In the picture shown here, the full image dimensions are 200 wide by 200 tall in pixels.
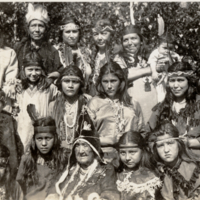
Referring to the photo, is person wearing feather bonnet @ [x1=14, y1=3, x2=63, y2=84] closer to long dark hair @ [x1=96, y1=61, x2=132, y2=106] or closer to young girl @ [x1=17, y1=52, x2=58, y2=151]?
young girl @ [x1=17, y1=52, x2=58, y2=151]

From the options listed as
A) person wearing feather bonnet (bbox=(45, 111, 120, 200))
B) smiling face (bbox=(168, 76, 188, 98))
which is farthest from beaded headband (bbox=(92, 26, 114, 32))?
person wearing feather bonnet (bbox=(45, 111, 120, 200))

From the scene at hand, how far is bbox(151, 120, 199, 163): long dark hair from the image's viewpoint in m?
6.43

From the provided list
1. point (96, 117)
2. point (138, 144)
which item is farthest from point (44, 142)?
point (138, 144)

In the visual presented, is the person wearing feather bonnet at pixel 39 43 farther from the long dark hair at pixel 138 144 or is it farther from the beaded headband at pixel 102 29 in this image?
the long dark hair at pixel 138 144

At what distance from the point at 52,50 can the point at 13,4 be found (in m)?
0.93

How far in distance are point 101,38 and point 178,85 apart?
4.58 ft

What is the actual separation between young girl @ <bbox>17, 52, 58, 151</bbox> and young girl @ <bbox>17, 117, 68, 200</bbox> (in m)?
0.18

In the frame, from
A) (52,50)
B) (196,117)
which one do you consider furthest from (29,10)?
(196,117)

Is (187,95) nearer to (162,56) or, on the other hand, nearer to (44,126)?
(162,56)

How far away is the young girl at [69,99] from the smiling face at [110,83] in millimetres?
307

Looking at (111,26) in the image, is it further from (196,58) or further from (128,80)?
(196,58)

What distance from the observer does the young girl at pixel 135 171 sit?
6.32m

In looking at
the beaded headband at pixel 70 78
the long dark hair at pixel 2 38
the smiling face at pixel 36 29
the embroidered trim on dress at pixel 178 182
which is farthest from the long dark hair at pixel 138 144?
the long dark hair at pixel 2 38

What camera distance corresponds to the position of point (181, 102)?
6.59 m
